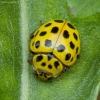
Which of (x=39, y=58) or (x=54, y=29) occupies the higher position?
(x=54, y=29)

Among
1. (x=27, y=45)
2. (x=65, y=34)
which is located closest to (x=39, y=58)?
(x=27, y=45)

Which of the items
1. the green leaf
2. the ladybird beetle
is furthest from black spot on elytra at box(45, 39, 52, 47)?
the green leaf

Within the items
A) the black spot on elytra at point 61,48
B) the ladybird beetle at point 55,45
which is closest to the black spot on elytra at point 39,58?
the ladybird beetle at point 55,45

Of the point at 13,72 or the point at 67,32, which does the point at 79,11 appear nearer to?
the point at 67,32

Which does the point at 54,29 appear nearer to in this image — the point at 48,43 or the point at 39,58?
the point at 48,43
